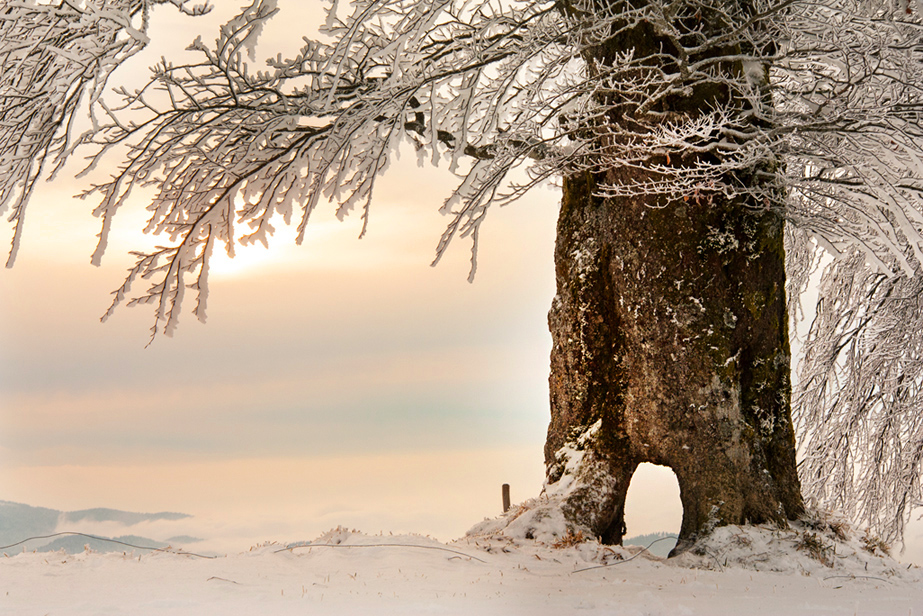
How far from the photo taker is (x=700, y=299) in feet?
18.3

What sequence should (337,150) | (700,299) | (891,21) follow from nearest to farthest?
(891,21) → (337,150) → (700,299)

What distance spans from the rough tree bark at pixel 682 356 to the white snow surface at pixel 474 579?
0.39m

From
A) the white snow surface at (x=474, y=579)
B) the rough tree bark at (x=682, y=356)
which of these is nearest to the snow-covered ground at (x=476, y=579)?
the white snow surface at (x=474, y=579)

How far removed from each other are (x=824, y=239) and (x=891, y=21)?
1.63m

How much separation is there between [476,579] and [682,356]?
2.22 metres

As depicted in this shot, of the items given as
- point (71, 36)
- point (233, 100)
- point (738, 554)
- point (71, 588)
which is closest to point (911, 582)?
point (738, 554)

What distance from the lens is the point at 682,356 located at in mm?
5531

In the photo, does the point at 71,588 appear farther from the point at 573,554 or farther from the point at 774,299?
the point at 774,299

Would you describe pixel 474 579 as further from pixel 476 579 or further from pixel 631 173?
pixel 631 173

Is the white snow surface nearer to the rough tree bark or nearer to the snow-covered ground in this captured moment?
the snow-covered ground

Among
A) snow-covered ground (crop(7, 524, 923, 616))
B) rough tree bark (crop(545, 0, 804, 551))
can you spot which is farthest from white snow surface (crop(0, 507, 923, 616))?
rough tree bark (crop(545, 0, 804, 551))

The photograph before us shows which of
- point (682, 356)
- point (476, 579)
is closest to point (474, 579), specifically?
point (476, 579)

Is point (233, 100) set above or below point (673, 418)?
above

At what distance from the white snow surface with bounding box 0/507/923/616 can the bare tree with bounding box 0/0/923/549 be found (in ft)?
1.39
